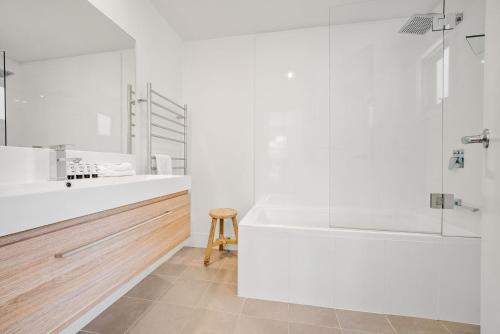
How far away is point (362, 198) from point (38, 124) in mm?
2027

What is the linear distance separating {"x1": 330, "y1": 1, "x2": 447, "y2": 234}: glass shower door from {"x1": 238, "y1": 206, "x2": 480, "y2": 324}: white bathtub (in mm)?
127

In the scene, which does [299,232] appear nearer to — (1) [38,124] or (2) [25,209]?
(2) [25,209]

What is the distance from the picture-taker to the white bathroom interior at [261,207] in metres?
0.78

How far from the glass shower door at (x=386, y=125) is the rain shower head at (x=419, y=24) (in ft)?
0.09

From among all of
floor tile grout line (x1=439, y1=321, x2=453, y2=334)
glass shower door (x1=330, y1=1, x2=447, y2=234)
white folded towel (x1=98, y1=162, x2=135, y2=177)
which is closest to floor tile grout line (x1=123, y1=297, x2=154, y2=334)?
white folded towel (x1=98, y1=162, x2=135, y2=177)

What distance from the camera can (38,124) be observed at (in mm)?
1131

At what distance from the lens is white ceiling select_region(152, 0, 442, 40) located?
5.52 ft

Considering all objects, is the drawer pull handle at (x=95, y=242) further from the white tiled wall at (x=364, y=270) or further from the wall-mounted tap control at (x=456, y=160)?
the wall-mounted tap control at (x=456, y=160)

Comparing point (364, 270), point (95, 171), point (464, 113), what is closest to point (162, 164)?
point (95, 171)

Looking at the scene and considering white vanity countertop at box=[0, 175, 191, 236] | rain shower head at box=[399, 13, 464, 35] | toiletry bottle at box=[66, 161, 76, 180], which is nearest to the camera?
white vanity countertop at box=[0, 175, 191, 236]

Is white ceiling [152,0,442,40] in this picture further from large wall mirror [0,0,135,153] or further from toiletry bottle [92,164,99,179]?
toiletry bottle [92,164,99,179]

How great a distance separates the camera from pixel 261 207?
2.23 meters

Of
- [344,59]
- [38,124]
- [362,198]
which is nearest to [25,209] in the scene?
[38,124]

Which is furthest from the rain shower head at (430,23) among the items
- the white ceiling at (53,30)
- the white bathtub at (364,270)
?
the white ceiling at (53,30)
